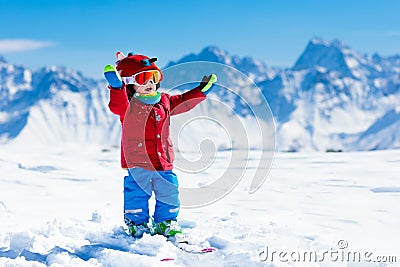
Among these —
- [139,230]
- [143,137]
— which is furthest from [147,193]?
[143,137]

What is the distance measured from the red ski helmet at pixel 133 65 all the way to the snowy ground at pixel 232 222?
4.96ft

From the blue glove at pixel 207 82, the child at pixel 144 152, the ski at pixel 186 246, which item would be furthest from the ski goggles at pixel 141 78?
the ski at pixel 186 246

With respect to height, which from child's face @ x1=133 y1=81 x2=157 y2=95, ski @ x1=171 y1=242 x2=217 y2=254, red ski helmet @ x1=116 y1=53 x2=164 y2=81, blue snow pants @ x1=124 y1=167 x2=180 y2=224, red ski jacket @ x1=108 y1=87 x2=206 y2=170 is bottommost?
ski @ x1=171 y1=242 x2=217 y2=254

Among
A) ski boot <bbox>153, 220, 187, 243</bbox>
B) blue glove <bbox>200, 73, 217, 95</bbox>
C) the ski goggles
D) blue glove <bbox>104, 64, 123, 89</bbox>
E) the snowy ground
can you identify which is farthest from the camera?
blue glove <bbox>200, 73, 217, 95</bbox>

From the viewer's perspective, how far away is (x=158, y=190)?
179 inches

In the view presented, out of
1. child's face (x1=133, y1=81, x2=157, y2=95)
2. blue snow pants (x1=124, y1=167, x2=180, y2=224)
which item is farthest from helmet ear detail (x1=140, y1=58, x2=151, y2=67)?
blue snow pants (x1=124, y1=167, x2=180, y2=224)

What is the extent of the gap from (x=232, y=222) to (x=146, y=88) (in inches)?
66.0

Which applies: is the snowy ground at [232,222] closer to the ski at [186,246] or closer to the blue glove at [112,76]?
the ski at [186,246]

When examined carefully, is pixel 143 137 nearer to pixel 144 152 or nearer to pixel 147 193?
pixel 144 152

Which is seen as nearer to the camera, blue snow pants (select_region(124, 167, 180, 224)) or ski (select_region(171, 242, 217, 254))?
ski (select_region(171, 242, 217, 254))

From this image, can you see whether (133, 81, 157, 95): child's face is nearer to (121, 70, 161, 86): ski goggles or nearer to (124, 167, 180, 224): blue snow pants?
(121, 70, 161, 86): ski goggles

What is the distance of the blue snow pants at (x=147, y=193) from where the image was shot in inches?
177

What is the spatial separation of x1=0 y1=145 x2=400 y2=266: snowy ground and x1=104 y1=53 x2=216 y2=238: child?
0.29 meters

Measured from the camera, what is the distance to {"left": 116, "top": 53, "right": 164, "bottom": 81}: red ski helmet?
452 cm
